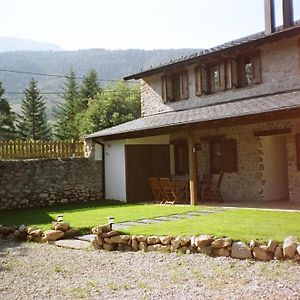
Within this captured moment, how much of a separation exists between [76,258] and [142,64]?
111881 mm

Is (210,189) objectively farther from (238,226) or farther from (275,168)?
(238,226)

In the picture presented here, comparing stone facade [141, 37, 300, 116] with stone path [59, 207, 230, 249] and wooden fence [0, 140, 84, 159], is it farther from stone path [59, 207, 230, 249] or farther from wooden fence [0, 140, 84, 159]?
wooden fence [0, 140, 84, 159]

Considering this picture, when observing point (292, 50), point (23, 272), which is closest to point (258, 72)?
point (292, 50)

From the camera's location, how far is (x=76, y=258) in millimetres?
7559

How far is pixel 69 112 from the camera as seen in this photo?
48.3 meters

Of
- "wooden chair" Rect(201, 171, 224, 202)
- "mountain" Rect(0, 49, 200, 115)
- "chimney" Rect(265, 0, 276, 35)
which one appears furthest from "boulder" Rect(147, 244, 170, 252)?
"mountain" Rect(0, 49, 200, 115)

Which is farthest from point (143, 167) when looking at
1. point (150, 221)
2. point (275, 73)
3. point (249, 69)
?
point (150, 221)

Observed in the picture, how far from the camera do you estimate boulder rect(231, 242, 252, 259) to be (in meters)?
6.75

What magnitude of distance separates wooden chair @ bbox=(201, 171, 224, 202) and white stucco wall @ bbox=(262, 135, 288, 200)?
1.60 meters

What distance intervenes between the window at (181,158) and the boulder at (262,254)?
1022 centimetres

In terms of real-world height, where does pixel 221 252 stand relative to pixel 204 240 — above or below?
below

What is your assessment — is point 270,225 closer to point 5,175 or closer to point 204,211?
point 204,211

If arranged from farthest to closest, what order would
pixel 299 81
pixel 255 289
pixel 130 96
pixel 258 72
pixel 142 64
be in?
pixel 142 64 < pixel 130 96 < pixel 258 72 < pixel 299 81 < pixel 255 289

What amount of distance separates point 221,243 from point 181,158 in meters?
10.2
